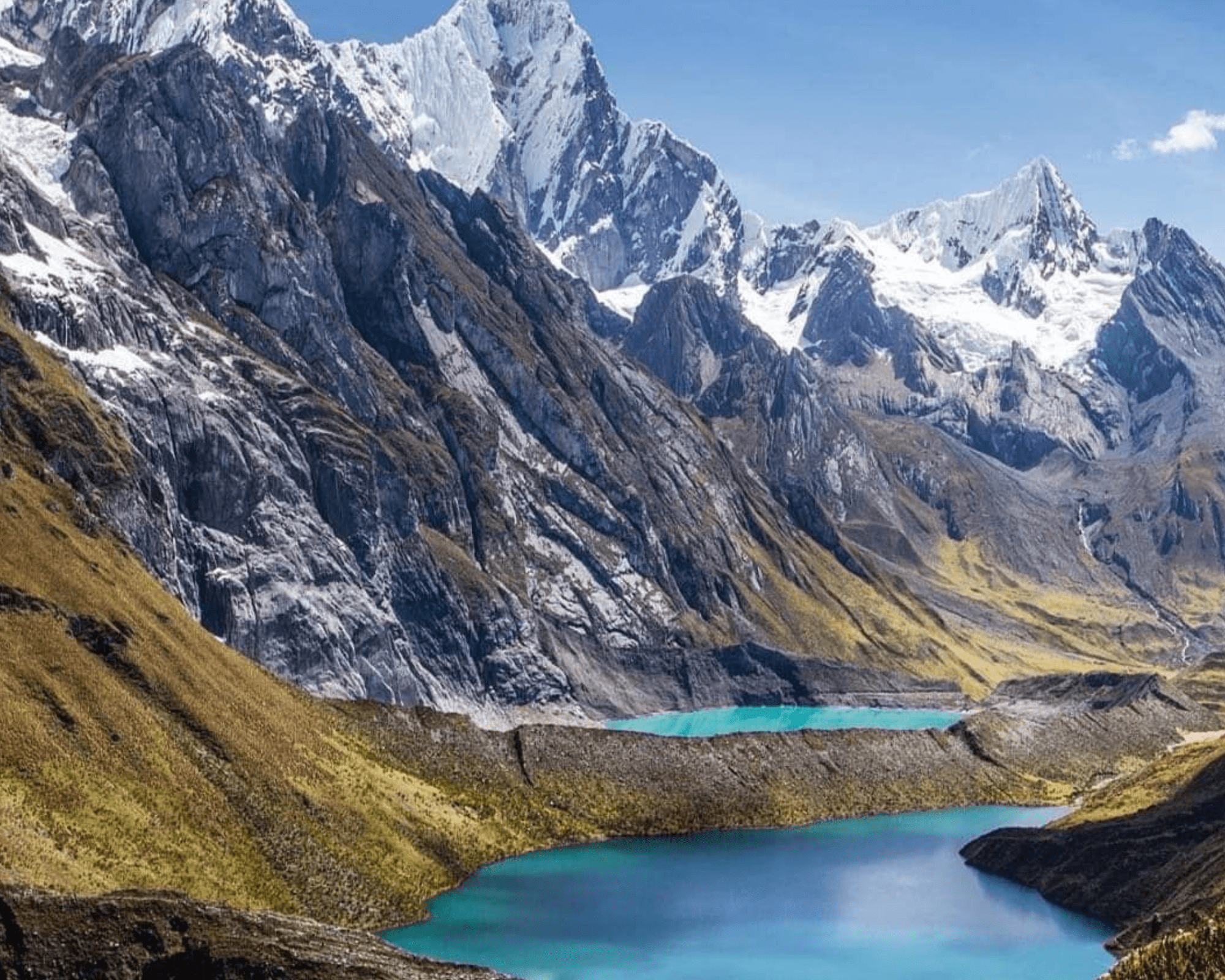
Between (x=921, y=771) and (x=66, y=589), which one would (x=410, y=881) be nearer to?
(x=66, y=589)

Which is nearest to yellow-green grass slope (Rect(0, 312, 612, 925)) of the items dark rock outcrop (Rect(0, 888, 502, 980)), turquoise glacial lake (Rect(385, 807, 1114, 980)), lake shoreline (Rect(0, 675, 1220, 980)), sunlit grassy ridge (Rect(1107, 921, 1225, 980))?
lake shoreline (Rect(0, 675, 1220, 980))

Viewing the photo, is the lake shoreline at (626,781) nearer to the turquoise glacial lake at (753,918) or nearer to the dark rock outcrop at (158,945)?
the turquoise glacial lake at (753,918)

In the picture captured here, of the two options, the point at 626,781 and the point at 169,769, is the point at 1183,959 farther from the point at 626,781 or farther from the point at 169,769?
the point at 626,781

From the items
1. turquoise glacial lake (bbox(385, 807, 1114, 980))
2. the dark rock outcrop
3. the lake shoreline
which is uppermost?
the lake shoreline

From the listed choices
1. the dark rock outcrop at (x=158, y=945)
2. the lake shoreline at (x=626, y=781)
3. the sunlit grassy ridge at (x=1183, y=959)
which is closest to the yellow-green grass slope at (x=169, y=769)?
the lake shoreline at (x=626, y=781)

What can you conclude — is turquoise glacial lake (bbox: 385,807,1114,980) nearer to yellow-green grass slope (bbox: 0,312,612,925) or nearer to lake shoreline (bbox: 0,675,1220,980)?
lake shoreline (bbox: 0,675,1220,980)

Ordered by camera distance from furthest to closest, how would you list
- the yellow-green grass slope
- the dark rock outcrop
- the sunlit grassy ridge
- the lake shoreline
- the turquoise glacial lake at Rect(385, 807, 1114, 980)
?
the lake shoreline → the turquoise glacial lake at Rect(385, 807, 1114, 980) → the yellow-green grass slope → the dark rock outcrop → the sunlit grassy ridge

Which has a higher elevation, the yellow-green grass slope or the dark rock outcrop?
the yellow-green grass slope

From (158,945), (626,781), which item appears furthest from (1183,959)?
(626,781)
